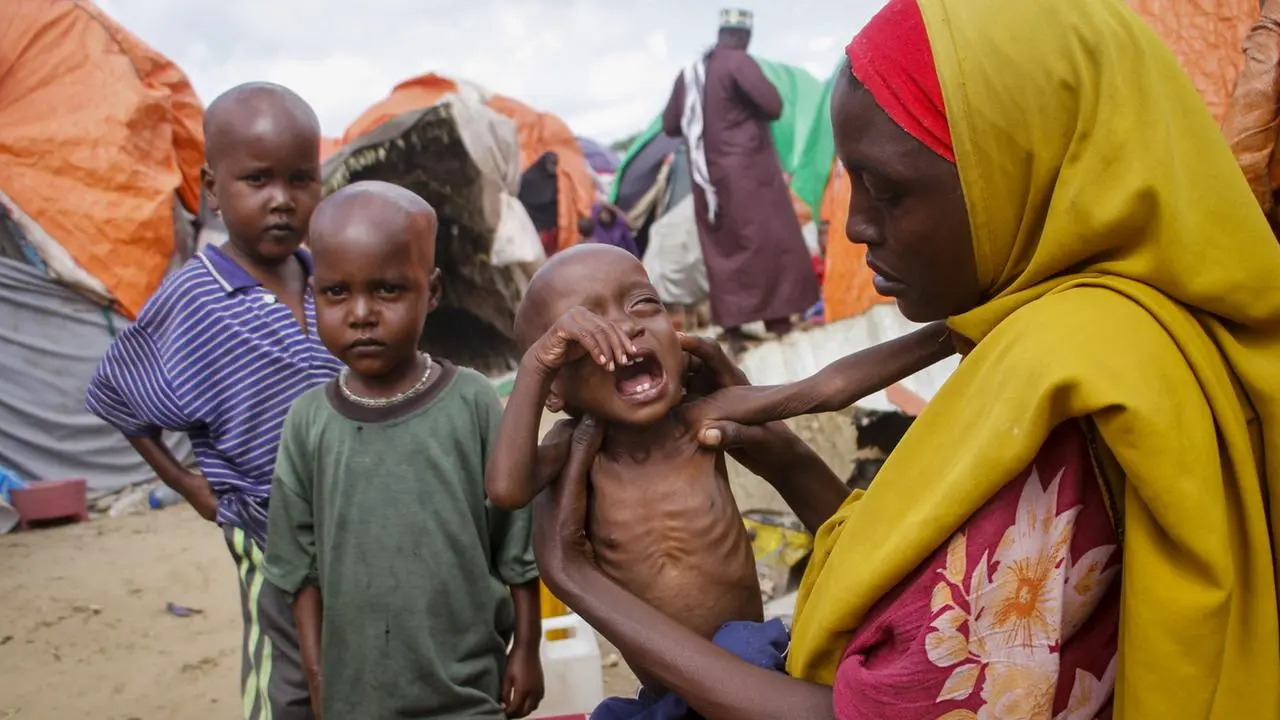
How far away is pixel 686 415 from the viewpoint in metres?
1.78

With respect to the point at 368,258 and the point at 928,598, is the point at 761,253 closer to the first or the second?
the point at 368,258

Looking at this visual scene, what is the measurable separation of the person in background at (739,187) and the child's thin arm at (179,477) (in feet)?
18.5

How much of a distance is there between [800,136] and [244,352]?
13324 millimetres

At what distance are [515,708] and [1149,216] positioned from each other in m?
1.74

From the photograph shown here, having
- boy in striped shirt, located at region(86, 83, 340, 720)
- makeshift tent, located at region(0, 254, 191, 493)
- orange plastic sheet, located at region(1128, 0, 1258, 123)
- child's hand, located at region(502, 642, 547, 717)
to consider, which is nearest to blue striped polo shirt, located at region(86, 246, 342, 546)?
boy in striped shirt, located at region(86, 83, 340, 720)

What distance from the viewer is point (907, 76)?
1.13 meters

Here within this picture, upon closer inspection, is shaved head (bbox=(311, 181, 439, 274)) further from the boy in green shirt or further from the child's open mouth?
the child's open mouth

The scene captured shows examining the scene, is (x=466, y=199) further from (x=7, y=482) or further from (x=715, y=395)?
(x=715, y=395)

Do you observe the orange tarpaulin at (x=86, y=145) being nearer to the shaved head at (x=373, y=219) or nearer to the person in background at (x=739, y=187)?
the person in background at (x=739, y=187)

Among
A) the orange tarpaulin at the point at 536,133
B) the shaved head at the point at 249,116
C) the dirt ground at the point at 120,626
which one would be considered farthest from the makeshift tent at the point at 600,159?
the shaved head at the point at 249,116

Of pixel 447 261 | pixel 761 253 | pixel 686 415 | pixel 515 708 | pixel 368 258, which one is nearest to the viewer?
pixel 686 415

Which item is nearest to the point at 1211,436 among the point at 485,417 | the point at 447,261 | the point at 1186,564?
the point at 1186,564

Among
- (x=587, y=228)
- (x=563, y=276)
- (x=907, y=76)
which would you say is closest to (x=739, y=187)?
(x=587, y=228)

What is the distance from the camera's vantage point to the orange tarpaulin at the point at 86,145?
619 cm
